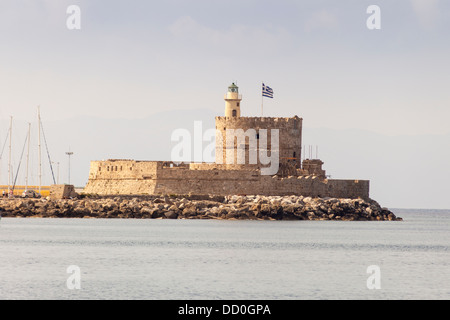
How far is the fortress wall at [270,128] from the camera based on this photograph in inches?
2175

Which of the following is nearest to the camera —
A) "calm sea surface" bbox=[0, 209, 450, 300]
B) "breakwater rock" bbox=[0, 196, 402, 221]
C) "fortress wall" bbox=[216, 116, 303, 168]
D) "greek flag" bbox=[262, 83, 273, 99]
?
"calm sea surface" bbox=[0, 209, 450, 300]

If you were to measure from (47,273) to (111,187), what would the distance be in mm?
31162

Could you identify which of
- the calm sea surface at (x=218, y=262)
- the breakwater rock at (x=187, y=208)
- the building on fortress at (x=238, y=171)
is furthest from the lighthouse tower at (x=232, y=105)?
the calm sea surface at (x=218, y=262)

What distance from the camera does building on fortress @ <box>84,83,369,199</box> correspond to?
53.4 meters

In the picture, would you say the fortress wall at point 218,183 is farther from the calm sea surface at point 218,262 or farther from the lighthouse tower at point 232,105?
the calm sea surface at point 218,262

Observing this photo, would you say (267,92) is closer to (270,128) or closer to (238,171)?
Result: (270,128)

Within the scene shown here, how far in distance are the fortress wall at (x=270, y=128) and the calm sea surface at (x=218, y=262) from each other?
454 inches

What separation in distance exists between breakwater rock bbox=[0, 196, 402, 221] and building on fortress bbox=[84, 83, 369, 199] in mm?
1484

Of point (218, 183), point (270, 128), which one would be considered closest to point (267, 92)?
point (270, 128)

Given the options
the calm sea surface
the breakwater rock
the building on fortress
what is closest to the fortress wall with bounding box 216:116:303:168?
the building on fortress

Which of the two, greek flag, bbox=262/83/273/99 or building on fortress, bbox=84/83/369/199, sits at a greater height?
greek flag, bbox=262/83/273/99

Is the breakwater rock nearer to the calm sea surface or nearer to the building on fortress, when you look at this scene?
the building on fortress
